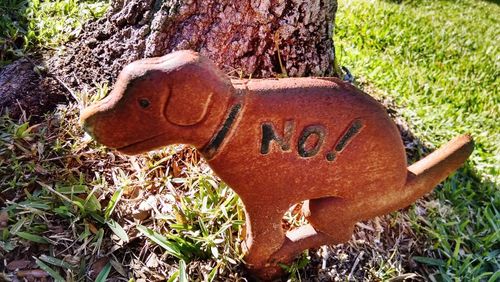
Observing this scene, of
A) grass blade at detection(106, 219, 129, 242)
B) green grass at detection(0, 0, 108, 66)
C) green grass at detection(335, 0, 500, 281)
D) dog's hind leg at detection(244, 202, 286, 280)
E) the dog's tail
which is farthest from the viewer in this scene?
green grass at detection(0, 0, 108, 66)

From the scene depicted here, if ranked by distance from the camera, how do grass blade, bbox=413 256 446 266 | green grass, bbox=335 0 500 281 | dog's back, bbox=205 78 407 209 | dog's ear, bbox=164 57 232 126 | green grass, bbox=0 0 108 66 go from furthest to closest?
green grass, bbox=0 0 108 66, green grass, bbox=335 0 500 281, grass blade, bbox=413 256 446 266, dog's back, bbox=205 78 407 209, dog's ear, bbox=164 57 232 126

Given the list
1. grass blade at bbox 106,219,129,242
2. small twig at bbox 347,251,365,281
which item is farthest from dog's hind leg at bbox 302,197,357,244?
grass blade at bbox 106,219,129,242

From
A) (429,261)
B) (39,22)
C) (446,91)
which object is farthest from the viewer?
(446,91)

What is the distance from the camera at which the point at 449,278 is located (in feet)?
6.79

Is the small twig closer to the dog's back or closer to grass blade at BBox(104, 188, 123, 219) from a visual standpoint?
the dog's back

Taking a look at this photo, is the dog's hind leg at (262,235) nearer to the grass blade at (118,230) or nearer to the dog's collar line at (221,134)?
the dog's collar line at (221,134)

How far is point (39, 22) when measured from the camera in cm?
279

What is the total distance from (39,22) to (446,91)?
266cm

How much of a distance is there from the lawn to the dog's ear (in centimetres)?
62

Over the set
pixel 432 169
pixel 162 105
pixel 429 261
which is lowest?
pixel 429 261

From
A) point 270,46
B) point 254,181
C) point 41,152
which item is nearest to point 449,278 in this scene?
point 254,181

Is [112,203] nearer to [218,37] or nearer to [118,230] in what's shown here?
[118,230]

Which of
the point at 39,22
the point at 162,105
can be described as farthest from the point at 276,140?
the point at 39,22

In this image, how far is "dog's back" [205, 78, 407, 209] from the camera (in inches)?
56.2
